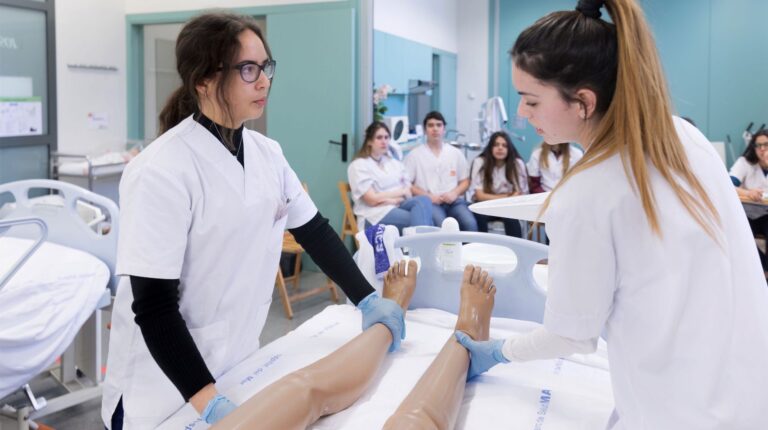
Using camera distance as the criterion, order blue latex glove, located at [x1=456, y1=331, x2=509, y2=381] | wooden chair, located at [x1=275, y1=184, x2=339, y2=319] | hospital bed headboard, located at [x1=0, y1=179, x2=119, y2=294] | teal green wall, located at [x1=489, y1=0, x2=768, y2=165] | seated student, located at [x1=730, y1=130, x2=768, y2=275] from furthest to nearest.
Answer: teal green wall, located at [x1=489, y1=0, x2=768, y2=165]
seated student, located at [x1=730, y1=130, x2=768, y2=275]
wooden chair, located at [x1=275, y1=184, x2=339, y2=319]
hospital bed headboard, located at [x1=0, y1=179, x2=119, y2=294]
blue latex glove, located at [x1=456, y1=331, x2=509, y2=381]

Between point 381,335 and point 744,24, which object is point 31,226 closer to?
point 381,335

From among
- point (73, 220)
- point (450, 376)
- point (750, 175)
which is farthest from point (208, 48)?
point (750, 175)

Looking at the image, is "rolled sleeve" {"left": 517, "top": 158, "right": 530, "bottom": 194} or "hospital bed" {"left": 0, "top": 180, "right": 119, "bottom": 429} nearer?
"hospital bed" {"left": 0, "top": 180, "right": 119, "bottom": 429}

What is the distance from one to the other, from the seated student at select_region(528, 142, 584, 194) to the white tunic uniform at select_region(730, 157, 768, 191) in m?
1.06

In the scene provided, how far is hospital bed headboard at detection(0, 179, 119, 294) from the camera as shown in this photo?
236 cm

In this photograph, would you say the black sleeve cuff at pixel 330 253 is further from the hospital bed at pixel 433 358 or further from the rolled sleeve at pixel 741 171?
the rolled sleeve at pixel 741 171

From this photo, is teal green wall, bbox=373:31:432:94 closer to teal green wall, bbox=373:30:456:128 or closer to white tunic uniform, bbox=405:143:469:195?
teal green wall, bbox=373:30:456:128

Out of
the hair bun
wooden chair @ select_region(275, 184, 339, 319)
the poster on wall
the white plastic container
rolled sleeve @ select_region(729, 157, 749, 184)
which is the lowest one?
wooden chair @ select_region(275, 184, 339, 319)

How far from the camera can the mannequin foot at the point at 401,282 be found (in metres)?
1.87

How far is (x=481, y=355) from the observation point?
156 cm

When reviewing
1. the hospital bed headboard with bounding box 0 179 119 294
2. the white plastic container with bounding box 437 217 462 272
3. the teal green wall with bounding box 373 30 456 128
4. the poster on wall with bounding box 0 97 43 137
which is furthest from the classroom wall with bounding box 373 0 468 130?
the white plastic container with bounding box 437 217 462 272

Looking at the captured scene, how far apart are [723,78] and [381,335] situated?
5.41 m

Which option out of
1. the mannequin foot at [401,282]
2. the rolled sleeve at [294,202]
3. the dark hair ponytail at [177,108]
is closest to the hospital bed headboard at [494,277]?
the mannequin foot at [401,282]

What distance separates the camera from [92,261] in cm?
229
